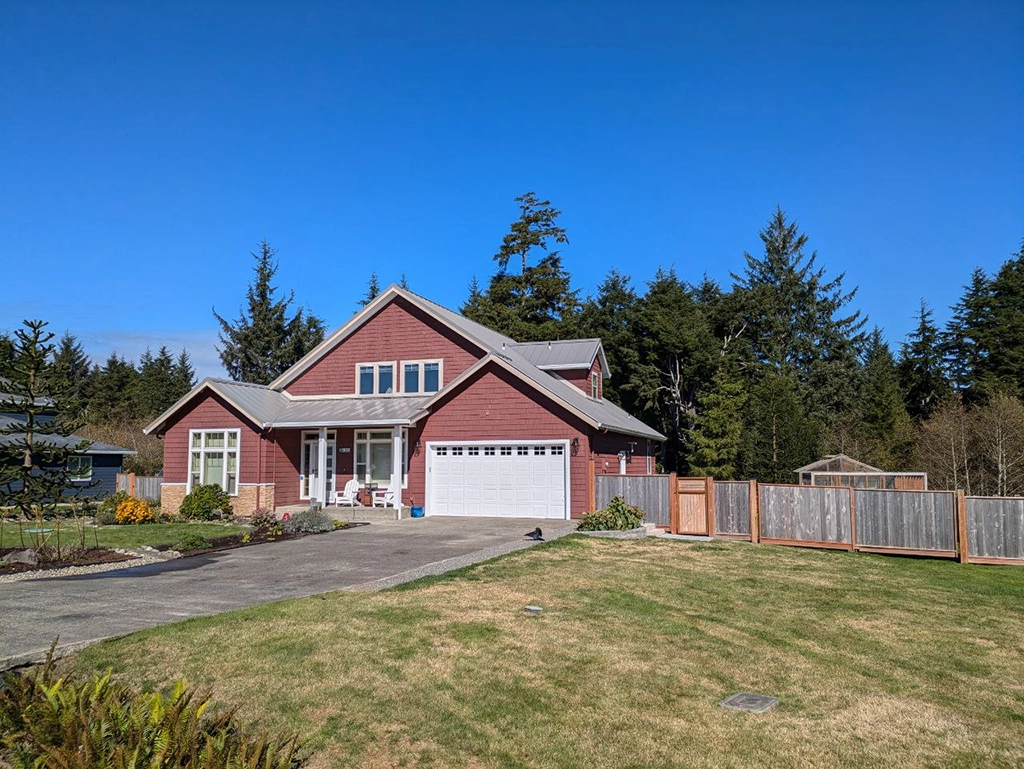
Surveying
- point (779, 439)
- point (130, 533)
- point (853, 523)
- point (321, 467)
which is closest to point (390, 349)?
point (321, 467)

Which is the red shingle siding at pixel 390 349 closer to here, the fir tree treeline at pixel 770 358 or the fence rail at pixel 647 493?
the fence rail at pixel 647 493

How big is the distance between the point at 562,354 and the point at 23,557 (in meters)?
19.2

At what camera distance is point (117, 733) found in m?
5.13

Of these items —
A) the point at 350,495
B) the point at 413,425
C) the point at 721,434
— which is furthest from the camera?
the point at 721,434

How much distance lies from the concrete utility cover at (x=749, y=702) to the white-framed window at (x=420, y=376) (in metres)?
19.9

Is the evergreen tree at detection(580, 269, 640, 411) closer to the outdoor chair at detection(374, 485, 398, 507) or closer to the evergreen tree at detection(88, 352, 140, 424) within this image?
the outdoor chair at detection(374, 485, 398, 507)

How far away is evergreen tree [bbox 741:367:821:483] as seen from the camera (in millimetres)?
33438

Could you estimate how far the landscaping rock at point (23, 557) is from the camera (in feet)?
45.5

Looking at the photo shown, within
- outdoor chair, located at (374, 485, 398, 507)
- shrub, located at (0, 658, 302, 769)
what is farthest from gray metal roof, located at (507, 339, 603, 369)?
shrub, located at (0, 658, 302, 769)

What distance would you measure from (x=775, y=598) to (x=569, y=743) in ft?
22.6

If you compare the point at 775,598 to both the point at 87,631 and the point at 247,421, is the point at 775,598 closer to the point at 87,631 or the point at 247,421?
the point at 87,631

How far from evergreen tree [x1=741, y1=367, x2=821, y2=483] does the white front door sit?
19770 millimetres

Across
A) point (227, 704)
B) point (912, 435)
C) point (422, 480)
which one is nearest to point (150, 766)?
point (227, 704)

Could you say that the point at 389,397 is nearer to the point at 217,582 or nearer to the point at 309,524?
the point at 309,524
